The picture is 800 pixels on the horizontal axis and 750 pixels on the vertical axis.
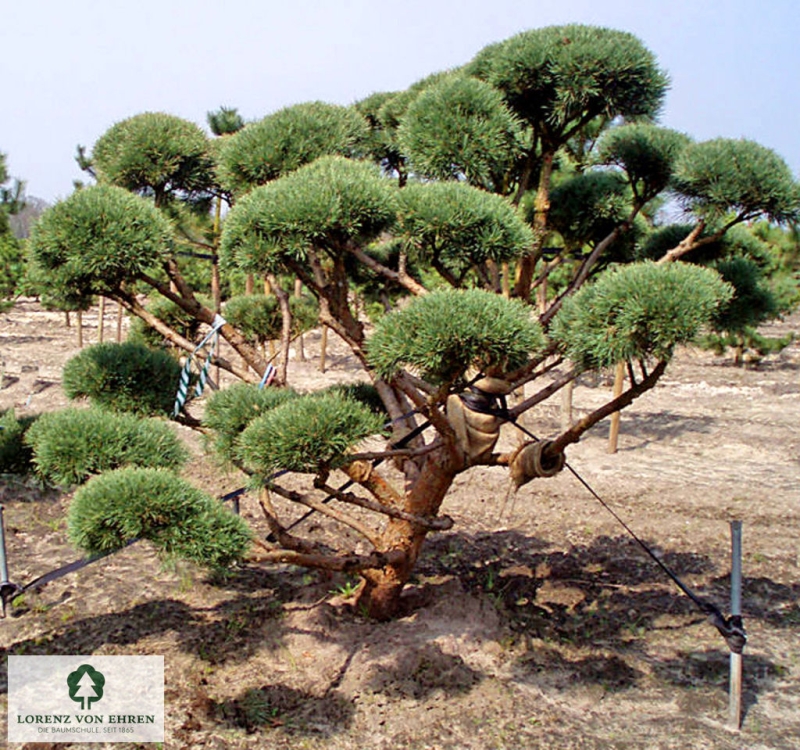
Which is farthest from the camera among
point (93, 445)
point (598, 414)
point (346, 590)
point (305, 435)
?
point (346, 590)

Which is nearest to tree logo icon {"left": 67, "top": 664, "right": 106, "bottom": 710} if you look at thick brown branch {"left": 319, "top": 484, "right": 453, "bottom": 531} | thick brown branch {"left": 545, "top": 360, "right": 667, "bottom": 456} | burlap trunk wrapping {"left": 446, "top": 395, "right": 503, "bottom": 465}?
thick brown branch {"left": 319, "top": 484, "right": 453, "bottom": 531}

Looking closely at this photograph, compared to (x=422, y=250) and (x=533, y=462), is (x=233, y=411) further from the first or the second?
(x=533, y=462)

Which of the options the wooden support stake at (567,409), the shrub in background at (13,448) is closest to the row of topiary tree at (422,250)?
the shrub in background at (13,448)

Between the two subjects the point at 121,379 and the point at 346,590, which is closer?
the point at 121,379

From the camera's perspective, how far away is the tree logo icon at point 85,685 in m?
2.86

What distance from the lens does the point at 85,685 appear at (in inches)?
115

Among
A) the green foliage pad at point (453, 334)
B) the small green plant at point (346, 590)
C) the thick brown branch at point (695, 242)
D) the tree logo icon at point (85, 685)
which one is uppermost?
the thick brown branch at point (695, 242)

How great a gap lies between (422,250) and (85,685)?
198 centimetres

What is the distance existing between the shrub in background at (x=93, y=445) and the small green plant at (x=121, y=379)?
387 mm

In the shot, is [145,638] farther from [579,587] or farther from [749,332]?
[749,332]

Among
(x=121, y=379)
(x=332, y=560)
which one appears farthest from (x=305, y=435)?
(x=121, y=379)

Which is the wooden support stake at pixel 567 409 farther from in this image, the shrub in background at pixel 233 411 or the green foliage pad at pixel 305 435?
the green foliage pad at pixel 305 435

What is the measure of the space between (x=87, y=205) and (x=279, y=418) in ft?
3.21

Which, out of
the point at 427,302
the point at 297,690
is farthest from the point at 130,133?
the point at 297,690
